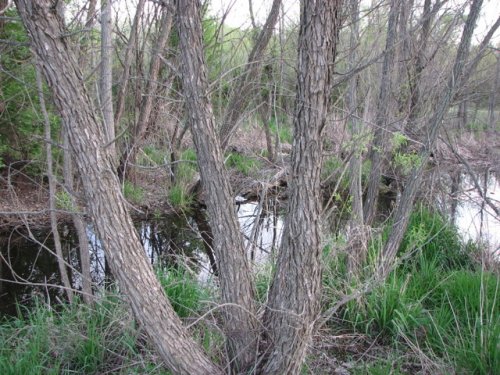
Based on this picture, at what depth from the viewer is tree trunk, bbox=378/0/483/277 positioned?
146 inches

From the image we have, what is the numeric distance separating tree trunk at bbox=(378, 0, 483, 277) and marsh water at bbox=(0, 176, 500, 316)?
1.14 meters

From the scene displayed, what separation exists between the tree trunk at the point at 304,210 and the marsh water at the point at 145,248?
2.10 meters

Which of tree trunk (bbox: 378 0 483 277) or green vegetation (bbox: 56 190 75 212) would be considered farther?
green vegetation (bbox: 56 190 75 212)

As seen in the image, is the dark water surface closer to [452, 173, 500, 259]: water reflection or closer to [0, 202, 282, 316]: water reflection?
[0, 202, 282, 316]: water reflection

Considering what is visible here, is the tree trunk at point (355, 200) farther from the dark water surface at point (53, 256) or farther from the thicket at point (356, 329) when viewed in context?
the dark water surface at point (53, 256)

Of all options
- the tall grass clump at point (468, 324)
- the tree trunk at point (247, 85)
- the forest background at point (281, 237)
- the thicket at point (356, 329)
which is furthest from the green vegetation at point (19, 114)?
the tall grass clump at point (468, 324)

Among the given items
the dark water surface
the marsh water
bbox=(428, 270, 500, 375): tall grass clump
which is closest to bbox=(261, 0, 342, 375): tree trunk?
bbox=(428, 270, 500, 375): tall grass clump

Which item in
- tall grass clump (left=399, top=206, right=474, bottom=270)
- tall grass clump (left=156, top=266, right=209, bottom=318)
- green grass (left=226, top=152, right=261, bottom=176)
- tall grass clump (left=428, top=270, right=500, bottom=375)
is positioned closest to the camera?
Result: tall grass clump (left=428, top=270, right=500, bottom=375)

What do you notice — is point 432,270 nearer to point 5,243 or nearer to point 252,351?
point 252,351

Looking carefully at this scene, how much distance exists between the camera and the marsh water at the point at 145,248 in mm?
5129

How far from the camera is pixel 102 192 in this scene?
214 centimetres

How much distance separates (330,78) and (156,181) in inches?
302

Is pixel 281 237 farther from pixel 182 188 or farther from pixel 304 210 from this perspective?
pixel 182 188

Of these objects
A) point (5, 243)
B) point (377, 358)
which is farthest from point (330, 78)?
point (5, 243)
